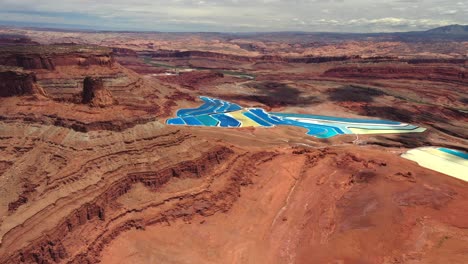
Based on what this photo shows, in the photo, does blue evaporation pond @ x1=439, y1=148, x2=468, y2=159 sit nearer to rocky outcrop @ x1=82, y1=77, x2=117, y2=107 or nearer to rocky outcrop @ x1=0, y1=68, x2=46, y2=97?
rocky outcrop @ x1=82, y1=77, x2=117, y2=107

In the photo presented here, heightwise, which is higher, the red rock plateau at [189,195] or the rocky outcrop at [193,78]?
the red rock plateau at [189,195]

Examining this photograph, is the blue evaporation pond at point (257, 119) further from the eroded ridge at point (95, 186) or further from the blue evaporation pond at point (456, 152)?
the eroded ridge at point (95, 186)

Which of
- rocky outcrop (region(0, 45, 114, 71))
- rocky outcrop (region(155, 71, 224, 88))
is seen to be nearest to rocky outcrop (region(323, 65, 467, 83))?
rocky outcrop (region(155, 71, 224, 88))

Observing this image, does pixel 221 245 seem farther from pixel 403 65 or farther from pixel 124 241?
pixel 403 65

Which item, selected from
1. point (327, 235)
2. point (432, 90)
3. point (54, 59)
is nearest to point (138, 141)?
point (327, 235)

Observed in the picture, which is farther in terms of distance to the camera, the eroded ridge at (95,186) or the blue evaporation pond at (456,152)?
the blue evaporation pond at (456,152)

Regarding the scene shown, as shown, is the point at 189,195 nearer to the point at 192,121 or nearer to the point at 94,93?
the point at 94,93

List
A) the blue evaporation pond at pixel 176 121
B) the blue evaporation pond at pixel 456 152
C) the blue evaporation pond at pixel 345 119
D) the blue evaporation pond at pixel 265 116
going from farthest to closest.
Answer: the blue evaporation pond at pixel 345 119
the blue evaporation pond at pixel 265 116
the blue evaporation pond at pixel 176 121
the blue evaporation pond at pixel 456 152

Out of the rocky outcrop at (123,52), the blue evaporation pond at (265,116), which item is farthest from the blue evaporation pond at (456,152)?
the rocky outcrop at (123,52)

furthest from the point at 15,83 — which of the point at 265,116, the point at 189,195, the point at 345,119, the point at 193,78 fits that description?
the point at 193,78
